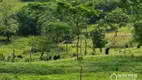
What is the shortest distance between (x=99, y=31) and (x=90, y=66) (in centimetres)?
2664

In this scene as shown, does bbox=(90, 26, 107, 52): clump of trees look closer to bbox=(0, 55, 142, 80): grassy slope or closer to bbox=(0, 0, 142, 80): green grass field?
bbox=(0, 0, 142, 80): green grass field

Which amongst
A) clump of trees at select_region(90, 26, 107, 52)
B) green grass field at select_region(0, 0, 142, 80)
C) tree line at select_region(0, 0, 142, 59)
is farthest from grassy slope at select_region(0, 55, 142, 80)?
clump of trees at select_region(90, 26, 107, 52)

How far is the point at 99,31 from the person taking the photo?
75.7m

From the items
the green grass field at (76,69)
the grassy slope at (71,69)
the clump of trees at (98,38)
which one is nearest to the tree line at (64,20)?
the clump of trees at (98,38)

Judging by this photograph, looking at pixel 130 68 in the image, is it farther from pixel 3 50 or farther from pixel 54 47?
pixel 3 50

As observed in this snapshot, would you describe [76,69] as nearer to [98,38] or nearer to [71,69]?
[71,69]

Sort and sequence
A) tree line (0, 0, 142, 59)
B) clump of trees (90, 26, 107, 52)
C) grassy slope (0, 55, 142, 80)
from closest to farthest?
1. grassy slope (0, 55, 142, 80)
2. tree line (0, 0, 142, 59)
3. clump of trees (90, 26, 107, 52)

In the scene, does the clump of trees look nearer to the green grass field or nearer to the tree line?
the tree line

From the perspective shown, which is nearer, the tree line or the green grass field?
the green grass field

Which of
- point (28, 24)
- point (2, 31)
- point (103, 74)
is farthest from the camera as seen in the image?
point (28, 24)

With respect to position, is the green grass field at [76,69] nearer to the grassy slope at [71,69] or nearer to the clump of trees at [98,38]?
the grassy slope at [71,69]

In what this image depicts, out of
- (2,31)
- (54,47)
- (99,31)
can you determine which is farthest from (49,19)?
(2,31)

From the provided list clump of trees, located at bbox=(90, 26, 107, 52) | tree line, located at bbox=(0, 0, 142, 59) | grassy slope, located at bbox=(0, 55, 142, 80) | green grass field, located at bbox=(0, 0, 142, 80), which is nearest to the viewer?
green grass field, located at bbox=(0, 0, 142, 80)

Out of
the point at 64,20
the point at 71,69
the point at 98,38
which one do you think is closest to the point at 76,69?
the point at 71,69
